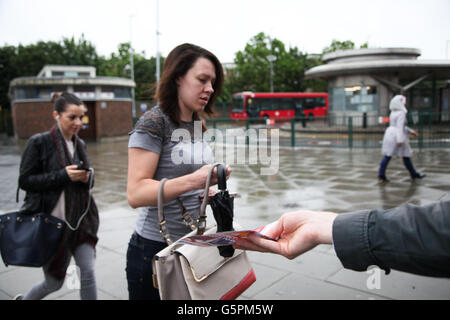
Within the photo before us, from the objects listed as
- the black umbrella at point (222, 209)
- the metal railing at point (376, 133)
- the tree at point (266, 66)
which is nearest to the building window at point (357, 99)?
the metal railing at point (376, 133)

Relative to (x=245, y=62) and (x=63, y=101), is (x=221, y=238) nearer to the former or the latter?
(x=63, y=101)

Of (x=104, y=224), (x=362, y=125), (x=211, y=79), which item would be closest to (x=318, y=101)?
(x=362, y=125)

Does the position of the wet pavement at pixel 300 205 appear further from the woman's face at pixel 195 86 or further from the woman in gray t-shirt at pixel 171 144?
the woman's face at pixel 195 86

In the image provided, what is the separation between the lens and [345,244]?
1.07m

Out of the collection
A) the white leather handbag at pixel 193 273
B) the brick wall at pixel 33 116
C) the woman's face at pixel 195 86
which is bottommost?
the white leather handbag at pixel 193 273

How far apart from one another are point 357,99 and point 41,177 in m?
23.6

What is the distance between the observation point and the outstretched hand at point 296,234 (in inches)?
48.1

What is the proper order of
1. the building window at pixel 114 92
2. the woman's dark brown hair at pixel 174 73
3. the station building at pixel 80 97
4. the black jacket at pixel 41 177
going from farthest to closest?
the building window at pixel 114 92
the station building at pixel 80 97
the black jacket at pixel 41 177
the woman's dark brown hair at pixel 174 73

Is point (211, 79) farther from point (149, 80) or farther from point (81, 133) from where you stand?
point (149, 80)

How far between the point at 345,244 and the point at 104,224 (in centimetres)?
514

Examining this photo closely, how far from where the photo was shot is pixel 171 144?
195 cm

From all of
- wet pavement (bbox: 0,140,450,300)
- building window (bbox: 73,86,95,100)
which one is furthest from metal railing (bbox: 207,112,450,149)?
building window (bbox: 73,86,95,100)

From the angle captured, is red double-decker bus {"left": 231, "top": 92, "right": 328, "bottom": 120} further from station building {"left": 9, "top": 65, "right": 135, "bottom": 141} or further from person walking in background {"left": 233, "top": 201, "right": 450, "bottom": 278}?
person walking in background {"left": 233, "top": 201, "right": 450, "bottom": 278}

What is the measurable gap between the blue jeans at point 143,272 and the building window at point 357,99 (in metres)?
23.7
